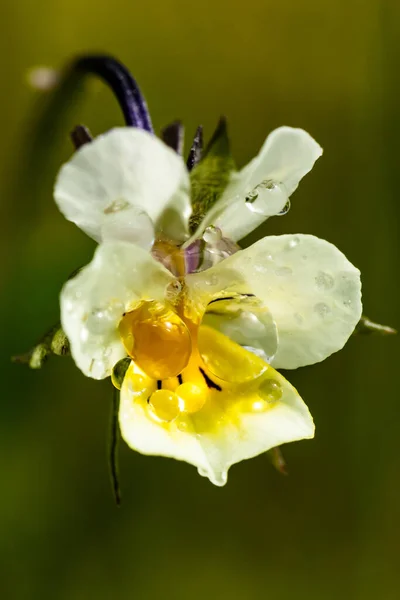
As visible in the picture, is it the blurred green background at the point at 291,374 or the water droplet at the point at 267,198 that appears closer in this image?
the water droplet at the point at 267,198

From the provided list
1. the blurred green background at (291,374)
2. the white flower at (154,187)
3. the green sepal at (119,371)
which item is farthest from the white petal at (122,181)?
the blurred green background at (291,374)

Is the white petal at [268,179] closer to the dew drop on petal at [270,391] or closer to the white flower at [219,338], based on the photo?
the white flower at [219,338]

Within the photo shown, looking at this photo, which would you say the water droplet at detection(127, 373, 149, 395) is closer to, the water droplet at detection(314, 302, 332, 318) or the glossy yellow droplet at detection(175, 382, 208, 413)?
the glossy yellow droplet at detection(175, 382, 208, 413)

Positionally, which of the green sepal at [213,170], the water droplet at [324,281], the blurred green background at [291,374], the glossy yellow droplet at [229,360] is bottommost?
the blurred green background at [291,374]

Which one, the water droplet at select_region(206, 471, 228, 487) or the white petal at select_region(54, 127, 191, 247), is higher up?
the white petal at select_region(54, 127, 191, 247)

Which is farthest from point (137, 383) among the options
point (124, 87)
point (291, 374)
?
point (291, 374)

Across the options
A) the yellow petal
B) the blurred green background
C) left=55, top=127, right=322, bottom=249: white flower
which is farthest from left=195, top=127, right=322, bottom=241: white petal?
the blurred green background

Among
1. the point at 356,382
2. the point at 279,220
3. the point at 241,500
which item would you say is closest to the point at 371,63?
the point at 279,220
